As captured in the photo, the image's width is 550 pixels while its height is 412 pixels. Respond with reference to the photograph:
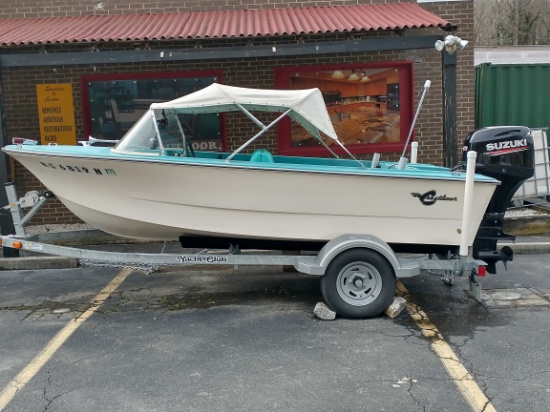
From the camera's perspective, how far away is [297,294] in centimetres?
630

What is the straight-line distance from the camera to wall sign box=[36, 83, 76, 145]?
934cm

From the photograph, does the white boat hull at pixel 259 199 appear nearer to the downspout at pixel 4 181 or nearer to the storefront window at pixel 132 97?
the downspout at pixel 4 181

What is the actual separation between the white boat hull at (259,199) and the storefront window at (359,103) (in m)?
4.09

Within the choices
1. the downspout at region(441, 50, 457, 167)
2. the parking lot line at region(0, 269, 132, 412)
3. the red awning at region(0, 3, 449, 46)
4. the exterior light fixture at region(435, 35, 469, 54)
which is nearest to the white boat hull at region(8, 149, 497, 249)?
the parking lot line at region(0, 269, 132, 412)

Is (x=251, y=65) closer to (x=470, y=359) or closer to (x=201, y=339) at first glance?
(x=201, y=339)

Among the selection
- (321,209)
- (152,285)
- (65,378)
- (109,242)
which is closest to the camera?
(65,378)

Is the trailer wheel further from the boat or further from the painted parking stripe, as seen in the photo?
the painted parking stripe

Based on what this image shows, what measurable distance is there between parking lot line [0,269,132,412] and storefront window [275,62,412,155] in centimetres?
407

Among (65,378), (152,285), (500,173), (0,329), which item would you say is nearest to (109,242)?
(152,285)

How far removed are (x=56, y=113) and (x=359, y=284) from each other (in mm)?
6257

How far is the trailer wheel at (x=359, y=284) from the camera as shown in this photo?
5363mm

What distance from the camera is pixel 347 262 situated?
5.38 metres

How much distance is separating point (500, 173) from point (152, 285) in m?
4.01

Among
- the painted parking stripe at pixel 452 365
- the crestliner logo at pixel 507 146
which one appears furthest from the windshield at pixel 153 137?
the crestliner logo at pixel 507 146
